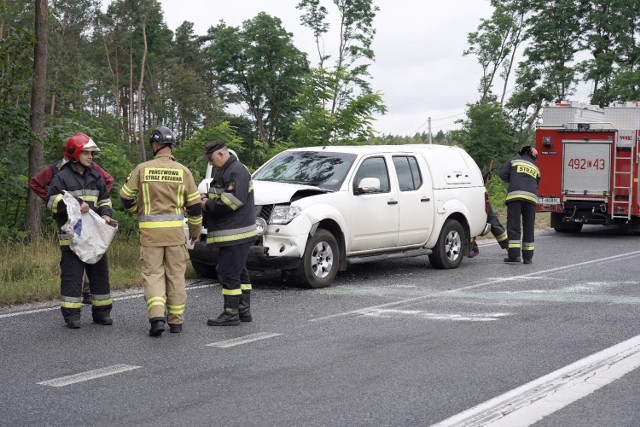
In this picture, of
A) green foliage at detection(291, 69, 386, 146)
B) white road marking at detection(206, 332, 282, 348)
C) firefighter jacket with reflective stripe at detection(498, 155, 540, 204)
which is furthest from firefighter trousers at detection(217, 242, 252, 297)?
green foliage at detection(291, 69, 386, 146)

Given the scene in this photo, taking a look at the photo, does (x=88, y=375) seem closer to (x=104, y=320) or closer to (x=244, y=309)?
(x=104, y=320)

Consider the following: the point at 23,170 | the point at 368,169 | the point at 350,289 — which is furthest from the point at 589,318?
the point at 23,170

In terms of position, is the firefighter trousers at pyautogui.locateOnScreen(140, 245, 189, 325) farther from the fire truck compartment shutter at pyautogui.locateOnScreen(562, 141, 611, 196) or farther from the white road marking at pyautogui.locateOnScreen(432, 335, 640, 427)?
the fire truck compartment shutter at pyautogui.locateOnScreen(562, 141, 611, 196)

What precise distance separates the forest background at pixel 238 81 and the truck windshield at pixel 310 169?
348 centimetres

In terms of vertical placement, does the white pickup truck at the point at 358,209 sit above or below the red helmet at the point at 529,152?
below

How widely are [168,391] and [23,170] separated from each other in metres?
12.6

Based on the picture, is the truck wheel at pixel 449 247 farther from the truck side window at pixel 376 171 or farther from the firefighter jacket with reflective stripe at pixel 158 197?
the firefighter jacket with reflective stripe at pixel 158 197

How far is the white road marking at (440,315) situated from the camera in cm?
904

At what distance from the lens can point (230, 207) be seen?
8.77 metres

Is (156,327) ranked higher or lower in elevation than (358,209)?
lower

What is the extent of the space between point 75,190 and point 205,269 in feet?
11.9

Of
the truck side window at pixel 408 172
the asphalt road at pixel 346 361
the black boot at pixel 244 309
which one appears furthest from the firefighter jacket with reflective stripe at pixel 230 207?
the truck side window at pixel 408 172

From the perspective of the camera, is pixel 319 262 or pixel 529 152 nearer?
pixel 319 262

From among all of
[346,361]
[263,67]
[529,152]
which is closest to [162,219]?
[346,361]
